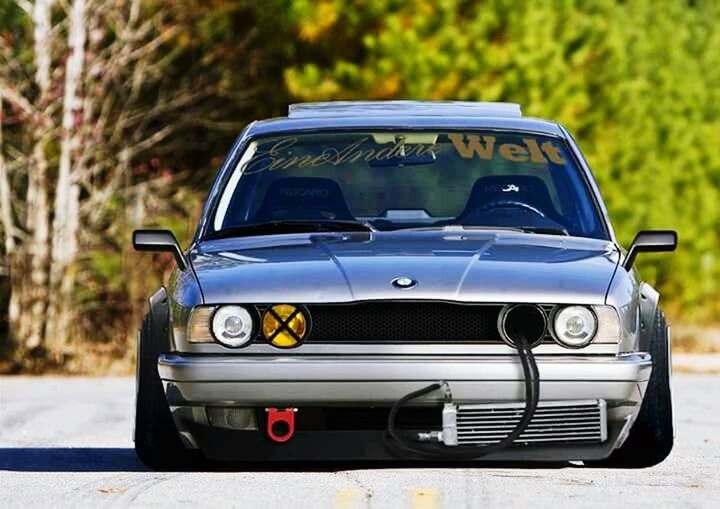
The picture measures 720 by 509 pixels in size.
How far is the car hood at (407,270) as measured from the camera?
7500mm

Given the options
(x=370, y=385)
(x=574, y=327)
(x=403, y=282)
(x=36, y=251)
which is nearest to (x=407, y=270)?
(x=403, y=282)

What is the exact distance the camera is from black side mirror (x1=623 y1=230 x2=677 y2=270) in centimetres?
834

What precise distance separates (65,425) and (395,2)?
15393mm

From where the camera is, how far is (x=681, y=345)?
94.5ft

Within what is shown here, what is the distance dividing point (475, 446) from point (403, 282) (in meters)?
0.67

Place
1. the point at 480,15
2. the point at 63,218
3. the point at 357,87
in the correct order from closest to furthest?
1. the point at 63,218
2. the point at 357,87
3. the point at 480,15

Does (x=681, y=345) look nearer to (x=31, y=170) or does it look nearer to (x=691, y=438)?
(x=31, y=170)

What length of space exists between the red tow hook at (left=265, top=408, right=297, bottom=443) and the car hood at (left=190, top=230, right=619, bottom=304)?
42 cm

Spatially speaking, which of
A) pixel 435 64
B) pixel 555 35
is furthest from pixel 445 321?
pixel 555 35

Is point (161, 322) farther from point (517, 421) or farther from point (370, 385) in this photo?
point (517, 421)

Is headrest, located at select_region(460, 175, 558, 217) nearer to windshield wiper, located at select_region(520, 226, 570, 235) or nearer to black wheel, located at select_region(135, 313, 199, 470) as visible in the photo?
windshield wiper, located at select_region(520, 226, 570, 235)

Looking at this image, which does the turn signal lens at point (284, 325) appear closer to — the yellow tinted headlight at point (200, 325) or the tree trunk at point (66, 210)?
the yellow tinted headlight at point (200, 325)

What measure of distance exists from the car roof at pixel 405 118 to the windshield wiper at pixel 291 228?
2.43 feet

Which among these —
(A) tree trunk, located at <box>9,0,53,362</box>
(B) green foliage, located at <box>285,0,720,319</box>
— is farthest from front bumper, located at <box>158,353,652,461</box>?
(B) green foliage, located at <box>285,0,720,319</box>
